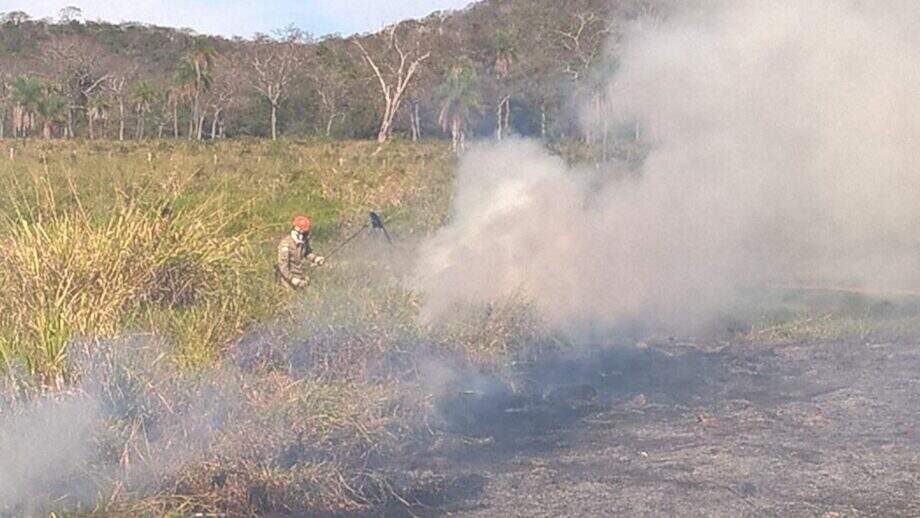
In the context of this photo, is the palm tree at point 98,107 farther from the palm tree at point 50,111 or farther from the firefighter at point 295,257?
the firefighter at point 295,257

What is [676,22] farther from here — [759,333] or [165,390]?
[165,390]

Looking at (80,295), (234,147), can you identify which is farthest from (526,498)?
(234,147)

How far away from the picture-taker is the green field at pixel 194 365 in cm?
685

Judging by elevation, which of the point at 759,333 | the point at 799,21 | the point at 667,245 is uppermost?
the point at 799,21

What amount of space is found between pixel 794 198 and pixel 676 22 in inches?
110

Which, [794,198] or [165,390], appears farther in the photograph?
[794,198]

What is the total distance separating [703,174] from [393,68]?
43754 millimetres

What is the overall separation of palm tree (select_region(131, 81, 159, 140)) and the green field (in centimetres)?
4946

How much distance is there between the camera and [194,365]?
8188 millimetres

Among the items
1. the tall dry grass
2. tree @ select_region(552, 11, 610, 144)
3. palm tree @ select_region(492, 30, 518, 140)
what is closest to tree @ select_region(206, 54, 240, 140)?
palm tree @ select_region(492, 30, 518, 140)

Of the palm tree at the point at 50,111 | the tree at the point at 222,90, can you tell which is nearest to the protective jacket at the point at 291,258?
the palm tree at the point at 50,111

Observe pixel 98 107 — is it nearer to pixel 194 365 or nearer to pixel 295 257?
pixel 295 257

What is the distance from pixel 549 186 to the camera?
41.0ft

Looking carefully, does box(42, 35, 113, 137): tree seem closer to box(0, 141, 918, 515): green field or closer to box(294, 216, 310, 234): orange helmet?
box(294, 216, 310, 234): orange helmet
